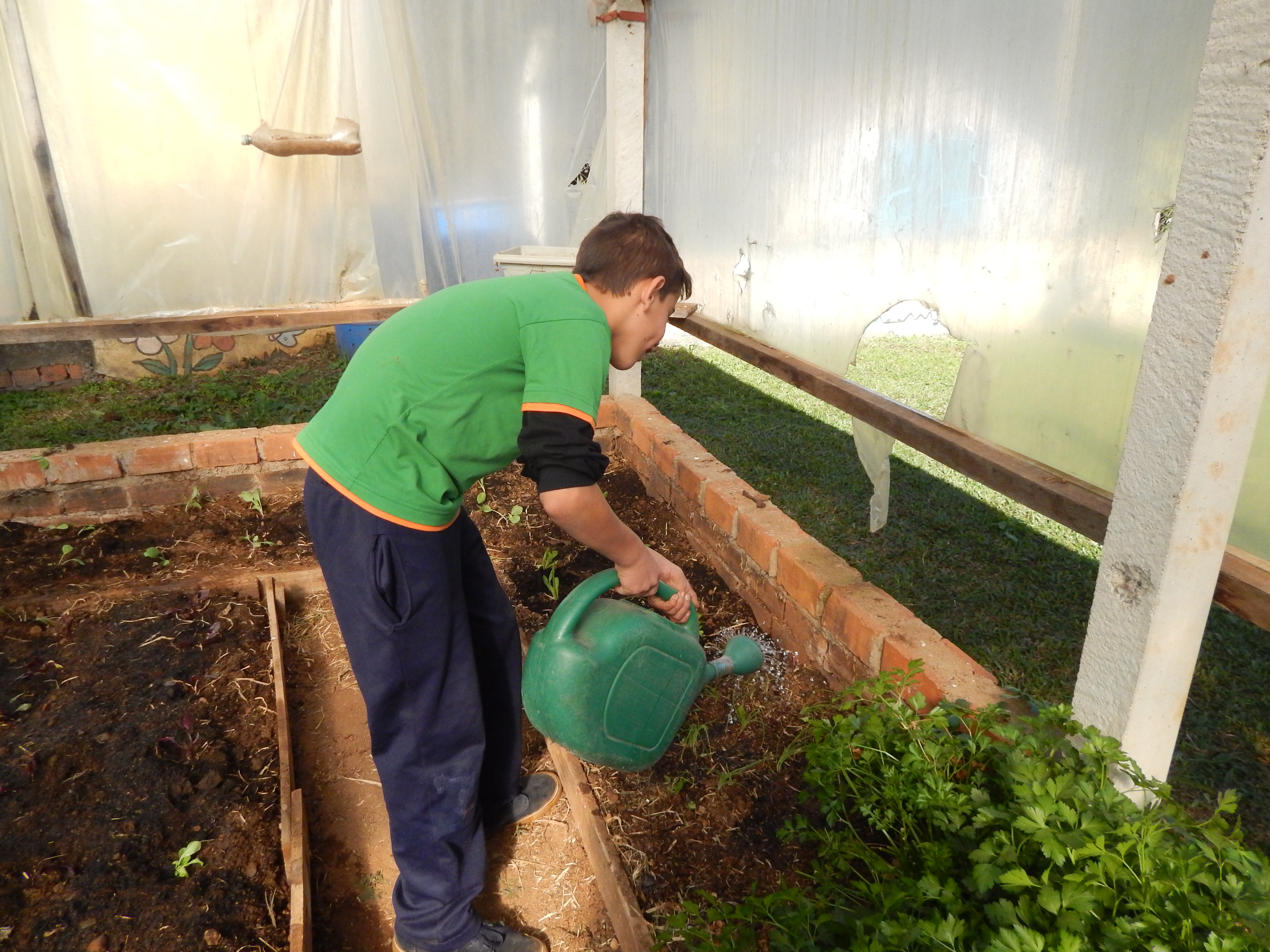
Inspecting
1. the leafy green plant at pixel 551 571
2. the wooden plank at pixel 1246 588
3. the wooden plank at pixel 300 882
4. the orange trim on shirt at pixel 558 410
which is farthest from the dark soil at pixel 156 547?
the wooden plank at pixel 1246 588

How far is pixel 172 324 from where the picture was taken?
12.9 ft

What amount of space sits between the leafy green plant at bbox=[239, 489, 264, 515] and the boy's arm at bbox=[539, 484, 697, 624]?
2.37 metres

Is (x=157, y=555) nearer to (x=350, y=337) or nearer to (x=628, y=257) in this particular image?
(x=628, y=257)

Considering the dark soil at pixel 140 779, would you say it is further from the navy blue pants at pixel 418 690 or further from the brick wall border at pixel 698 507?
the brick wall border at pixel 698 507

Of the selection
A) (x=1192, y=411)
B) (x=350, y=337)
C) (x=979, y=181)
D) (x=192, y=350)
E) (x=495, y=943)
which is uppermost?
(x=979, y=181)

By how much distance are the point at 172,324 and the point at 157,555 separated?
4.41 feet

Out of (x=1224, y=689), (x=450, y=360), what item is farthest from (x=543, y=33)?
(x=1224, y=689)

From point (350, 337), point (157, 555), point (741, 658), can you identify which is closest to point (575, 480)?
point (741, 658)

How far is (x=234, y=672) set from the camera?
101 inches

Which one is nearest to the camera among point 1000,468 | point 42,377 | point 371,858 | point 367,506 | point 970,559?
point 367,506

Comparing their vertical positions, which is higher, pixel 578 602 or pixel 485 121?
pixel 485 121

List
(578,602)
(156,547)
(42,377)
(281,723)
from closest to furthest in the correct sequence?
(578,602) → (281,723) → (156,547) → (42,377)

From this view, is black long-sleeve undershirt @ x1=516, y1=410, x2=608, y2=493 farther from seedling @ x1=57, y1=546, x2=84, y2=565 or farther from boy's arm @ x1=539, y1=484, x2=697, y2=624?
seedling @ x1=57, y1=546, x2=84, y2=565

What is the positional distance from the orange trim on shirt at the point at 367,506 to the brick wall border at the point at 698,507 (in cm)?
120
